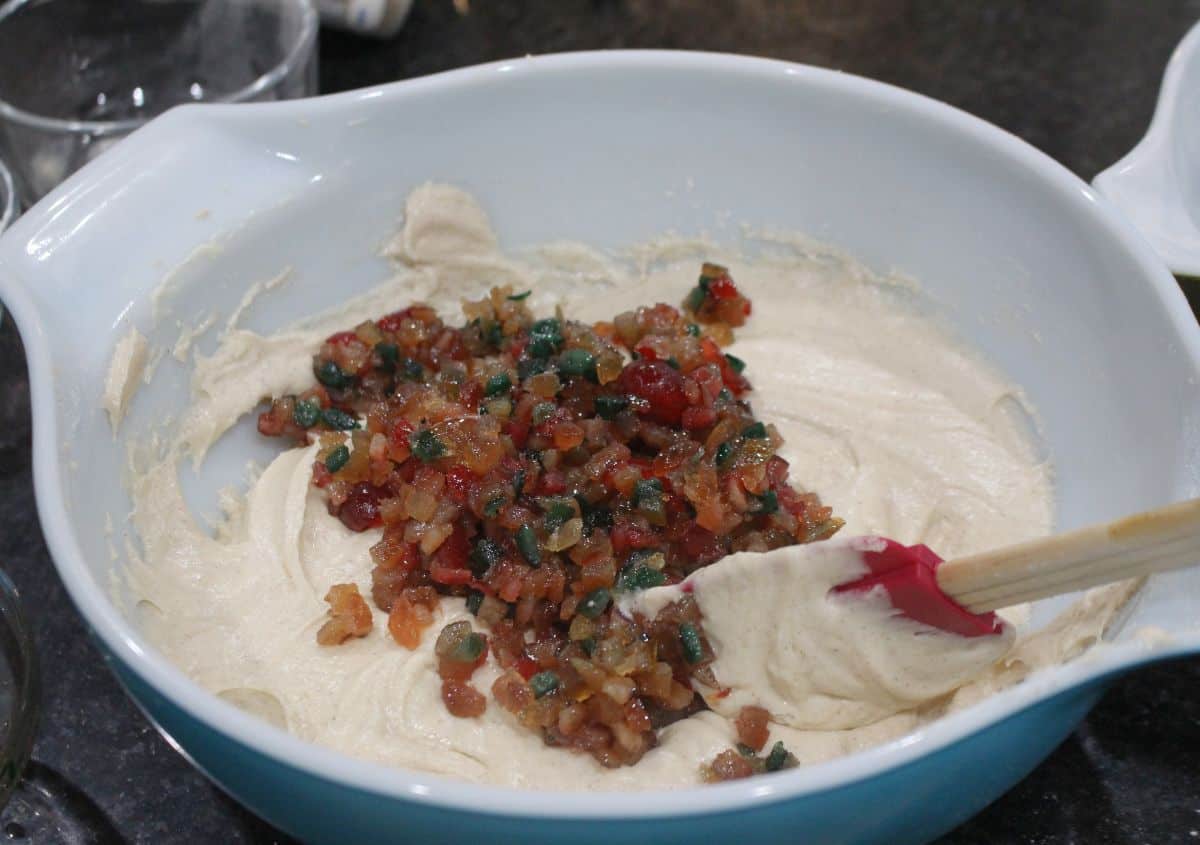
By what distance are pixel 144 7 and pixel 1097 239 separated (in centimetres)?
230

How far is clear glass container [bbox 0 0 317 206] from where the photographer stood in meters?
2.73

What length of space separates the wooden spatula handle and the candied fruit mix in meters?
0.36

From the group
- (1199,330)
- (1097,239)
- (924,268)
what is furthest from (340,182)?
(1199,330)

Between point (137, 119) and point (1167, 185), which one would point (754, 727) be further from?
point (137, 119)

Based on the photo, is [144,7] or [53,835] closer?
[53,835]

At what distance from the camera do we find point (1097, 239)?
71.9 inches

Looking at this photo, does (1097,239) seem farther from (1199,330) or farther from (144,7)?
(144,7)

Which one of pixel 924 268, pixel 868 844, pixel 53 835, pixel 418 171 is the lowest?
pixel 53 835

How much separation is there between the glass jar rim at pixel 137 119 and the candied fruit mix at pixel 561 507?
84 cm

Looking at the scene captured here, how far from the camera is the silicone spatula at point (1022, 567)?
1.27 metres

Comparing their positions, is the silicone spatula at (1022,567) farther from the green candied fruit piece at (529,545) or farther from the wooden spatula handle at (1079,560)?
the green candied fruit piece at (529,545)

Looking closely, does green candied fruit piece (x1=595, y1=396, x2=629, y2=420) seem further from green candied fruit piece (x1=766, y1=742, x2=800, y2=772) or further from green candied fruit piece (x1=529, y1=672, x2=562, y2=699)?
green candied fruit piece (x1=766, y1=742, x2=800, y2=772)

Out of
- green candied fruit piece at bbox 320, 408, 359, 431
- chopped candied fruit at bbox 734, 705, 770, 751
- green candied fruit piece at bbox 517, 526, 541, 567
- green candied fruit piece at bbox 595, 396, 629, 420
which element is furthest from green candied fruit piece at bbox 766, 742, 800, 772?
green candied fruit piece at bbox 320, 408, 359, 431

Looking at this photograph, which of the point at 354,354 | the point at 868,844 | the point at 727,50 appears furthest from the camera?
the point at 727,50
